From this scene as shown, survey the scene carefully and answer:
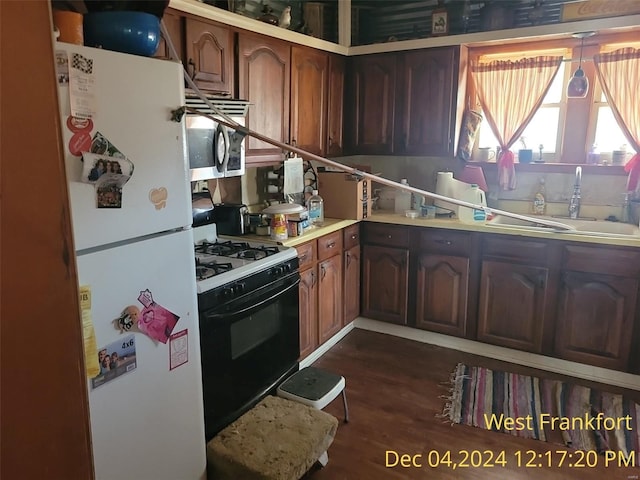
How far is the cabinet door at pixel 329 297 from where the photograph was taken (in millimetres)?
3094

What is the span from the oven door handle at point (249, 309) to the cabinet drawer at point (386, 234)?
1.05 meters

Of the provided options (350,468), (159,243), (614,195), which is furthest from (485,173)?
(159,243)

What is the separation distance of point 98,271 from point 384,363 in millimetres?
2197

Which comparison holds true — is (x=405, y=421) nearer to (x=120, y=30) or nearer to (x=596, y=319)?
(x=596, y=319)

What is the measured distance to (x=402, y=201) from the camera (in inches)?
142

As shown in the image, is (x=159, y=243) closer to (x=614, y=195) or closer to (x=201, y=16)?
(x=201, y=16)

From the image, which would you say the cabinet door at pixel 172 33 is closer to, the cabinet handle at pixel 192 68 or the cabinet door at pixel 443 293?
the cabinet handle at pixel 192 68

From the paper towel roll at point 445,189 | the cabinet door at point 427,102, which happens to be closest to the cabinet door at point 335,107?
the cabinet door at point 427,102

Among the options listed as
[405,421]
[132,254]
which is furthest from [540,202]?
[132,254]

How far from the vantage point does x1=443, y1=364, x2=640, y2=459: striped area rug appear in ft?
7.89

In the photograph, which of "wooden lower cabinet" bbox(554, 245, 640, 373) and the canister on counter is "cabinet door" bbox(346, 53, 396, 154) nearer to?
the canister on counter

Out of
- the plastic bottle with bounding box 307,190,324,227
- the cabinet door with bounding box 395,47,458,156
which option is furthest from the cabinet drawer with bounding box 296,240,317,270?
the cabinet door with bounding box 395,47,458,156

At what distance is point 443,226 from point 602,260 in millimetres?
917

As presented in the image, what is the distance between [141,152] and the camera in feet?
4.76
